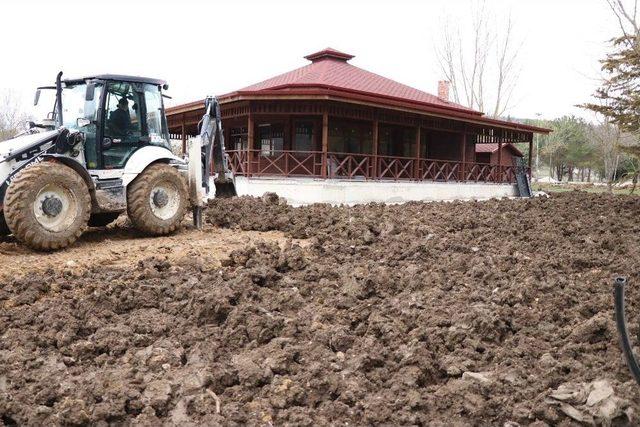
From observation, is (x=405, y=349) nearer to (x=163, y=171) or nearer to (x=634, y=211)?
(x=163, y=171)

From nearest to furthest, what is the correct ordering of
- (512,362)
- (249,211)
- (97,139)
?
(512,362) → (97,139) → (249,211)


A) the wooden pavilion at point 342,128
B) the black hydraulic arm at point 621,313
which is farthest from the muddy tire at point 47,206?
the wooden pavilion at point 342,128

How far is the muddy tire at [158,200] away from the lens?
26.6ft

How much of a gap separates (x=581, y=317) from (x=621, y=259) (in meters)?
2.54

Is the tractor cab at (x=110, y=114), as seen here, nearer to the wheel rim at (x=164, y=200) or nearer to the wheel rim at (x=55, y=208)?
the wheel rim at (x=164, y=200)

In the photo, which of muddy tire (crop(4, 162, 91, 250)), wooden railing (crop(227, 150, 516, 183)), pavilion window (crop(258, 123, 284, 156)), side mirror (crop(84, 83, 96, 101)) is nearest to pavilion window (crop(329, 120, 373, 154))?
wooden railing (crop(227, 150, 516, 183))

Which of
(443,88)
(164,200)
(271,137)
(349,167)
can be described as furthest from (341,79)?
(164,200)

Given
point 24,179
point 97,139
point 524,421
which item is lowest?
point 524,421

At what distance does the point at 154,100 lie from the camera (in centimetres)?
862

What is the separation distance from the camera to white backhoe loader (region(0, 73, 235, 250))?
22.4 ft

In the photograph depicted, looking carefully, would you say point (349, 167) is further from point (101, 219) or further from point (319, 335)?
point (319, 335)

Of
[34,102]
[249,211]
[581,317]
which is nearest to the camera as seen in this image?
[581,317]

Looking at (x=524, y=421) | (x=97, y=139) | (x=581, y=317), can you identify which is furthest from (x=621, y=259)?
(x=97, y=139)

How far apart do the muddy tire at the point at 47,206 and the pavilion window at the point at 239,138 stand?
44.6 feet
